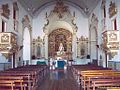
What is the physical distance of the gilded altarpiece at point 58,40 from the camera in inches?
1022

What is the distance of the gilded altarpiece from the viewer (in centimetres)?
2595

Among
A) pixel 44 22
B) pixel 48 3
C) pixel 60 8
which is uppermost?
pixel 48 3

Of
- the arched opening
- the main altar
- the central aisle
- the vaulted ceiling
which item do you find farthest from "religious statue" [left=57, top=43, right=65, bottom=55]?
the central aisle

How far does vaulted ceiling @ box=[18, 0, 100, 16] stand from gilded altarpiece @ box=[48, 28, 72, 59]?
3.23 meters

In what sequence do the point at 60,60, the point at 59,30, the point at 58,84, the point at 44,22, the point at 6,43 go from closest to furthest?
the point at 58,84 < the point at 6,43 < the point at 60,60 < the point at 44,22 < the point at 59,30

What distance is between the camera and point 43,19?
2477 cm

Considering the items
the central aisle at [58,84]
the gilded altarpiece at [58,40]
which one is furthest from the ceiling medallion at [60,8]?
the central aisle at [58,84]

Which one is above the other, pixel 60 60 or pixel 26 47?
pixel 26 47

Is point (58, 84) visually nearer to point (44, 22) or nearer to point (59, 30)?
point (44, 22)

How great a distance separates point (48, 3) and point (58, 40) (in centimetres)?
420

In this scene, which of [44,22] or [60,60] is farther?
[44,22]

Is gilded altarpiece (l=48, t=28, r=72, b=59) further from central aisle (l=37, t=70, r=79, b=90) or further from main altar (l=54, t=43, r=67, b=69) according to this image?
Result: central aisle (l=37, t=70, r=79, b=90)

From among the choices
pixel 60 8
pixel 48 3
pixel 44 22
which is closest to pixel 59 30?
pixel 44 22

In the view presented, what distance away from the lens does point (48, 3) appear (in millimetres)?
24578
